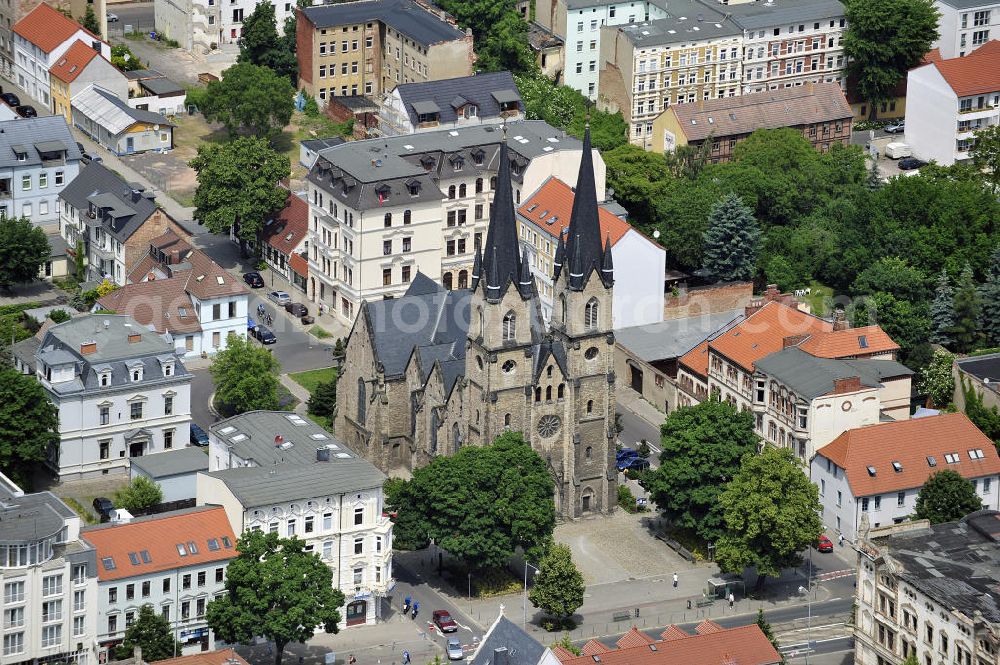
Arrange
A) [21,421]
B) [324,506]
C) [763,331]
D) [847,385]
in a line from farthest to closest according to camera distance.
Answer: [763,331] → [847,385] → [21,421] → [324,506]

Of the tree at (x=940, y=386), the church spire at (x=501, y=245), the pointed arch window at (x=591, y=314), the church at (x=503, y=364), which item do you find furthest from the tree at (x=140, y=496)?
the tree at (x=940, y=386)

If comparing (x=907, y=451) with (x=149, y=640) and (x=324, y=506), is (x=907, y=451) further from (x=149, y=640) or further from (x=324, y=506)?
(x=149, y=640)

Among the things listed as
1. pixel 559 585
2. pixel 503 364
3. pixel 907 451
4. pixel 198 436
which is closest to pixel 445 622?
pixel 559 585

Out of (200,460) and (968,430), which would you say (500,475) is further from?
(968,430)

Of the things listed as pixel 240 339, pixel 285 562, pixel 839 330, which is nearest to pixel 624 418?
pixel 839 330

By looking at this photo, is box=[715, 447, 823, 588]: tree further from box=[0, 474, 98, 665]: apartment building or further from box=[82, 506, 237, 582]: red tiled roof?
box=[0, 474, 98, 665]: apartment building

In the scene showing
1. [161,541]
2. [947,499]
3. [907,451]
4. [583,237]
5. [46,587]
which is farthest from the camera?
[907,451]

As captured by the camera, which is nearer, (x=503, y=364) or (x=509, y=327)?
(x=509, y=327)
